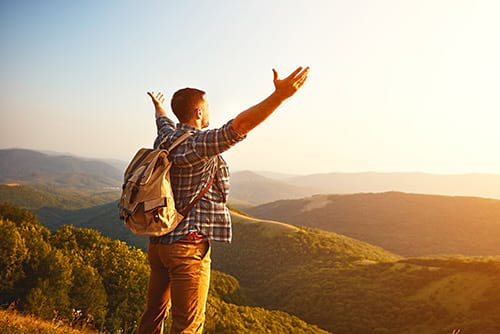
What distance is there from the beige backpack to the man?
0.10 metres

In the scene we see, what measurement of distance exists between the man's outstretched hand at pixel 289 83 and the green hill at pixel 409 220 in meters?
111

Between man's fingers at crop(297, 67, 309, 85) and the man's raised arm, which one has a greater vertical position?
man's fingers at crop(297, 67, 309, 85)

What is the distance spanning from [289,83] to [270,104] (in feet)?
0.64

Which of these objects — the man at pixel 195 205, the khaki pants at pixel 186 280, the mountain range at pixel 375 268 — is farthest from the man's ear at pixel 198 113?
the mountain range at pixel 375 268

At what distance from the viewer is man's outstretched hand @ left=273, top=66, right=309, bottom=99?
2223 mm

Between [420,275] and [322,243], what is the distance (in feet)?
101

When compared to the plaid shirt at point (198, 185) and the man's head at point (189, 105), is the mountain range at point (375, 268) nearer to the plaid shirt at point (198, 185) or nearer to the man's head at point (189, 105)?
the plaid shirt at point (198, 185)

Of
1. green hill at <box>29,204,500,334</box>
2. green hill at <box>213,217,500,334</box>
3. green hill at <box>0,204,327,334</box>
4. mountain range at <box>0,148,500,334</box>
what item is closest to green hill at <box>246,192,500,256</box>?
mountain range at <box>0,148,500,334</box>

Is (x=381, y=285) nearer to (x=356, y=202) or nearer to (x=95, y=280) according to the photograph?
(x=95, y=280)

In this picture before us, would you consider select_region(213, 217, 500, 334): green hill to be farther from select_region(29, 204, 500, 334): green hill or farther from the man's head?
the man's head

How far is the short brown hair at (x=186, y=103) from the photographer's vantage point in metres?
2.78

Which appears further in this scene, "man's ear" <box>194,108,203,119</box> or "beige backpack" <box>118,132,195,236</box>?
"man's ear" <box>194,108,203,119</box>

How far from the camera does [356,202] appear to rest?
5950 inches

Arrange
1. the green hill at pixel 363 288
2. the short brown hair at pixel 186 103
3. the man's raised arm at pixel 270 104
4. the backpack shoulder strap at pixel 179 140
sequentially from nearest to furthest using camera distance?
the man's raised arm at pixel 270 104
the backpack shoulder strap at pixel 179 140
the short brown hair at pixel 186 103
the green hill at pixel 363 288
